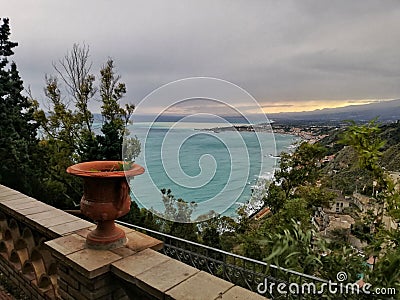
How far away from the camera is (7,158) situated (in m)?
6.50

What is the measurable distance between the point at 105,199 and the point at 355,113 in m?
1.36

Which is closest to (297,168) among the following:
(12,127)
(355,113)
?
(355,113)

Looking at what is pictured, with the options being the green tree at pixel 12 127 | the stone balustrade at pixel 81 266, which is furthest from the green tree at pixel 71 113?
the stone balustrade at pixel 81 266

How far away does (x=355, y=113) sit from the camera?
1.50m

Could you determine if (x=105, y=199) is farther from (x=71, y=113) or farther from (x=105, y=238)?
(x=71, y=113)

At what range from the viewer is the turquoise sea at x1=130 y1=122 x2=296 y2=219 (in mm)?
A: 1530

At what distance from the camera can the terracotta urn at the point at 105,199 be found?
4.18 ft

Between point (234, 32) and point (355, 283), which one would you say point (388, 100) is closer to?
point (355, 283)

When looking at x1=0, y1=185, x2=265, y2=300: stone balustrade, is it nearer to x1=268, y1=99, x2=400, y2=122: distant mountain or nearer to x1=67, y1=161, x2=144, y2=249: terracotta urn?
x1=67, y1=161, x2=144, y2=249: terracotta urn

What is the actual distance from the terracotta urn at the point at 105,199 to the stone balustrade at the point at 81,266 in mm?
53

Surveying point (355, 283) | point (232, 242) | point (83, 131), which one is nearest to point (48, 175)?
point (83, 131)

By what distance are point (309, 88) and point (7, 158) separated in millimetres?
6716

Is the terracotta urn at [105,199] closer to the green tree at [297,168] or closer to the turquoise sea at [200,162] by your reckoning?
the turquoise sea at [200,162]

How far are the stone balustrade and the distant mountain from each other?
3.20ft
